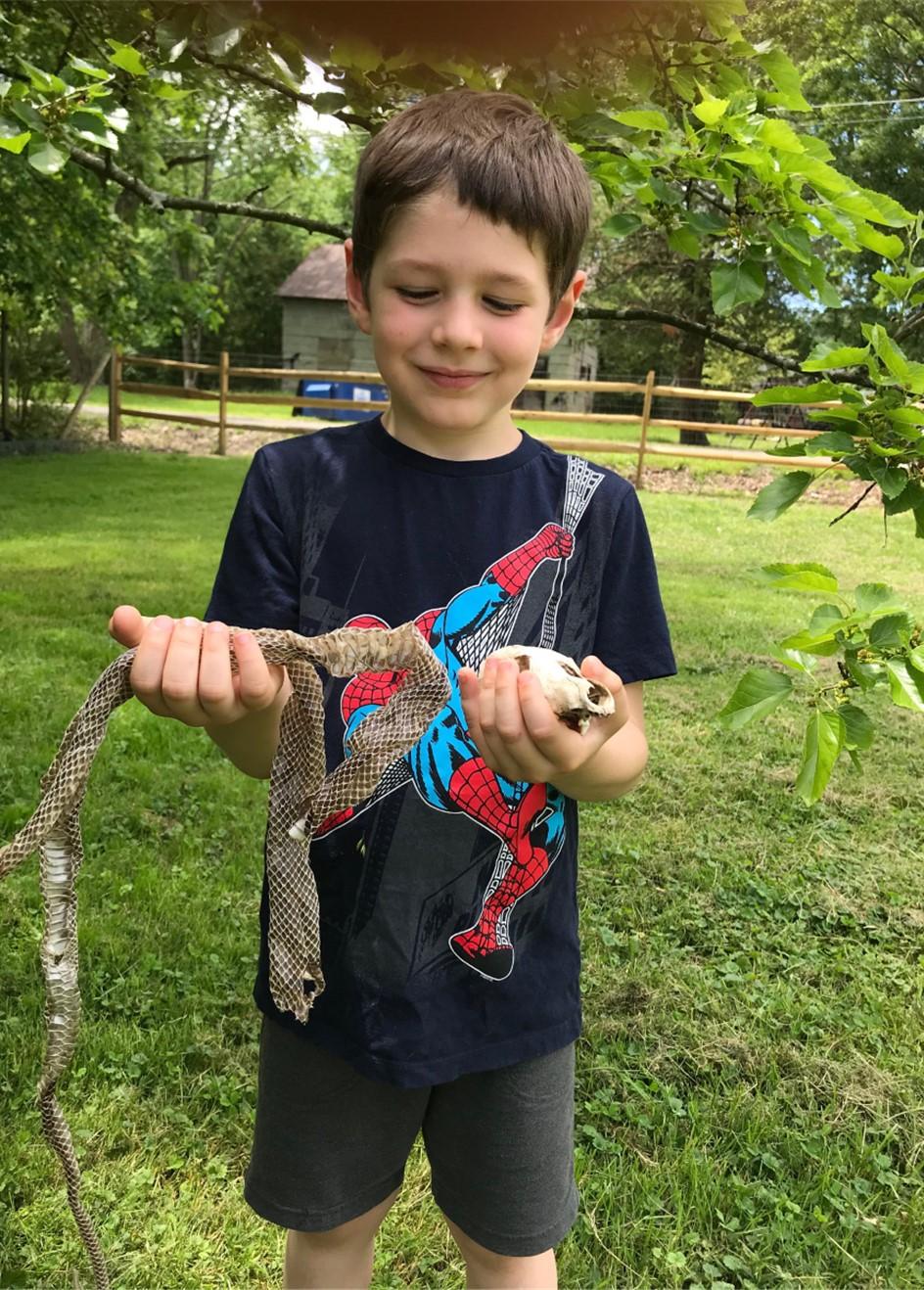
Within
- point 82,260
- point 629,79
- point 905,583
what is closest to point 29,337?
point 82,260

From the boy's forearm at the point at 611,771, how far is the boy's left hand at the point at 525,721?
290 mm

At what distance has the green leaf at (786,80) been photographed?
2109 millimetres

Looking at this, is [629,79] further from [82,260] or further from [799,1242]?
[82,260]

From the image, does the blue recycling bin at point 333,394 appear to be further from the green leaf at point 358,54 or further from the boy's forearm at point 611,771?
the boy's forearm at point 611,771

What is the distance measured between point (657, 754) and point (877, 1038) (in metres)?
2.20

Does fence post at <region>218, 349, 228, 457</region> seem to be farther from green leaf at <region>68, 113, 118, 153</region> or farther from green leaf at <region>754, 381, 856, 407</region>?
green leaf at <region>754, 381, 856, 407</region>

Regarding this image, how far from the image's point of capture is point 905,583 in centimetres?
910

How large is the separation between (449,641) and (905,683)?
71 cm

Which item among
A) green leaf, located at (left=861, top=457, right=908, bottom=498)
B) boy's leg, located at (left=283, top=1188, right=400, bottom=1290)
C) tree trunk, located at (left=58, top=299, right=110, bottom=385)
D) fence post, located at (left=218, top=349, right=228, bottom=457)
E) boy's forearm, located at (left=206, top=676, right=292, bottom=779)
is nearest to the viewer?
boy's forearm, located at (left=206, top=676, right=292, bottom=779)

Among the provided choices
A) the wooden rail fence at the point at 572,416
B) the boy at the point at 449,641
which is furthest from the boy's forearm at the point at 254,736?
the wooden rail fence at the point at 572,416

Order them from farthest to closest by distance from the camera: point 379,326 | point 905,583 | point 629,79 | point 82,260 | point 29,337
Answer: point 29,337
point 82,260
point 905,583
point 629,79
point 379,326

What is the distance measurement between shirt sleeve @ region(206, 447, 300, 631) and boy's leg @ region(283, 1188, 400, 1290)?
1068mm

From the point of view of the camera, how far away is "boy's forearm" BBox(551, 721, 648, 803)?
156 cm

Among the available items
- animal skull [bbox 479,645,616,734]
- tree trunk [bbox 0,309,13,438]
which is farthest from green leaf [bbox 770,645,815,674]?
tree trunk [bbox 0,309,13,438]
